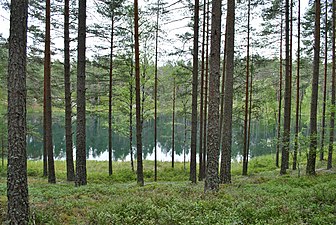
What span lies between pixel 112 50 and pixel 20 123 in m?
13.2

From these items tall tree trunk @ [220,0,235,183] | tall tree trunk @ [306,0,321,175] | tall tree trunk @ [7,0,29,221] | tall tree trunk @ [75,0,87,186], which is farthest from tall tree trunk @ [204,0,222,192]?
tall tree trunk @ [306,0,321,175]

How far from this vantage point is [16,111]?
452cm

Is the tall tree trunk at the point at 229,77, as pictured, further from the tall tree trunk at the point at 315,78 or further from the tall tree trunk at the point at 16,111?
the tall tree trunk at the point at 16,111

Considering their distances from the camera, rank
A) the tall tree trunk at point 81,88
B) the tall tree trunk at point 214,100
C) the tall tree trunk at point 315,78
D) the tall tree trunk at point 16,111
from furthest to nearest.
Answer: the tall tree trunk at point 315,78, the tall tree trunk at point 81,88, the tall tree trunk at point 214,100, the tall tree trunk at point 16,111

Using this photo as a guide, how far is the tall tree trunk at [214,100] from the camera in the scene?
7.71 meters

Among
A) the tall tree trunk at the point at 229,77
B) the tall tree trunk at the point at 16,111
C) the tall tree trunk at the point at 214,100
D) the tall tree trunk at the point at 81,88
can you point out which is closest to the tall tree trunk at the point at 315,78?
the tall tree trunk at the point at 229,77

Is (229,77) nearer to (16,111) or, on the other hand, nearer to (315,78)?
(315,78)

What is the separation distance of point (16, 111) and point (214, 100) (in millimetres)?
5015

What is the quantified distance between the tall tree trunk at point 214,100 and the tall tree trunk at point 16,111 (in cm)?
482

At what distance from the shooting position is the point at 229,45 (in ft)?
35.8

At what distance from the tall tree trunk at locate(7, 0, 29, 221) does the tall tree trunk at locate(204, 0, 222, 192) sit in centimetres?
482

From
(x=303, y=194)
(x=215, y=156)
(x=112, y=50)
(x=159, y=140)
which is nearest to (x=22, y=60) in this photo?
(x=215, y=156)

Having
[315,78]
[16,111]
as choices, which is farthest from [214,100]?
[315,78]

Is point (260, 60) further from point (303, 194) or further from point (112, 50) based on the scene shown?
point (303, 194)
